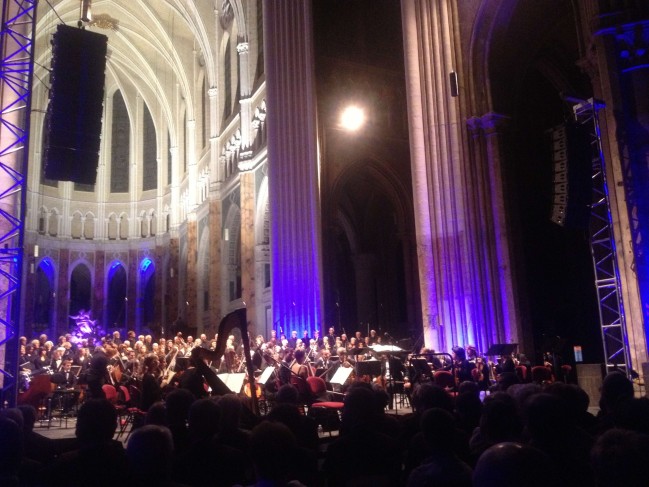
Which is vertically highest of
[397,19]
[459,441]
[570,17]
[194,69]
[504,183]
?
[194,69]

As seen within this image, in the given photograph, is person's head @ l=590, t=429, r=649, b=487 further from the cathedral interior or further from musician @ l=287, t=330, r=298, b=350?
musician @ l=287, t=330, r=298, b=350

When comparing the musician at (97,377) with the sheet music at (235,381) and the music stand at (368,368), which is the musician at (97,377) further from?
the music stand at (368,368)

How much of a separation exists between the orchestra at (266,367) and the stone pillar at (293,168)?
3.82 ft

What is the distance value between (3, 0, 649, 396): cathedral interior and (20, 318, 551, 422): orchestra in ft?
4.28

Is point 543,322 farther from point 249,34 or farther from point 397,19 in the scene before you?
point 249,34

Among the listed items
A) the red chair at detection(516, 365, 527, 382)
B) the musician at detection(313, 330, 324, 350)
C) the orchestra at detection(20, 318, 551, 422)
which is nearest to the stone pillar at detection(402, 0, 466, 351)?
the orchestra at detection(20, 318, 551, 422)

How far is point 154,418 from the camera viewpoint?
413 cm

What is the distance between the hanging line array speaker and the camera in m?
11.6

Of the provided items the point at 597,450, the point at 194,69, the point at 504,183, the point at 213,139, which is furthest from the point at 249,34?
the point at 597,450

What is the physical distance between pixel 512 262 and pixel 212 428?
1086cm

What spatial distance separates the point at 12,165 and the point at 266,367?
20.8 feet

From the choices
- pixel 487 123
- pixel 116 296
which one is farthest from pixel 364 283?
pixel 116 296

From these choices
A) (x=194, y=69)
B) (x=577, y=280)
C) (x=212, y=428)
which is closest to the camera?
(x=212, y=428)

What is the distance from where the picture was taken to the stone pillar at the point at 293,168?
17.1m
